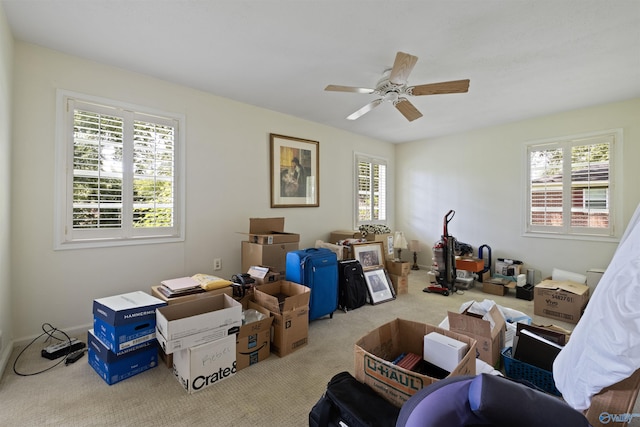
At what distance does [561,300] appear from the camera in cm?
321

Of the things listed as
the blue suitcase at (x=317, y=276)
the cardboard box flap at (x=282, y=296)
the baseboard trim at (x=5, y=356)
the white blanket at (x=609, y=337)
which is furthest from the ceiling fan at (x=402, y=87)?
the baseboard trim at (x=5, y=356)

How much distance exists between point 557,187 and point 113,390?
18.3 ft

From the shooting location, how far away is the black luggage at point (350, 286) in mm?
3496

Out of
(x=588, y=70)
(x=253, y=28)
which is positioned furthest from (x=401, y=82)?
(x=588, y=70)

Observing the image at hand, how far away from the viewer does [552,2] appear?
1918 mm

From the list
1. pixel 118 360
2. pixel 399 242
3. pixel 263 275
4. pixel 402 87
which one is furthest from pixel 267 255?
pixel 399 242

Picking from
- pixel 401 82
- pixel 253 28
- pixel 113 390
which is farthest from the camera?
pixel 401 82

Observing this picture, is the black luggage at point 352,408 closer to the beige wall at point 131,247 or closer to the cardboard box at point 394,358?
the cardboard box at point 394,358

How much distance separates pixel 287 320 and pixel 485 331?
5.09ft

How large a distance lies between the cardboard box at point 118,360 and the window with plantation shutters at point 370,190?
382 cm

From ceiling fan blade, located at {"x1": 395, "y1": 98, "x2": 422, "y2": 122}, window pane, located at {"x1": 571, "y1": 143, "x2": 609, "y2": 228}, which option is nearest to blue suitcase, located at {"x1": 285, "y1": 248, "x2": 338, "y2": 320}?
ceiling fan blade, located at {"x1": 395, "y1": 98, "x2": 422, "y2": 122}

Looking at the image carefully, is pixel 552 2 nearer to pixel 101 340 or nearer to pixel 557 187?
pixel 557 187

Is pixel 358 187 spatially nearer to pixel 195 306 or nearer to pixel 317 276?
pixel 317 276

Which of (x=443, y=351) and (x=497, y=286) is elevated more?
(x=443, y=351)
